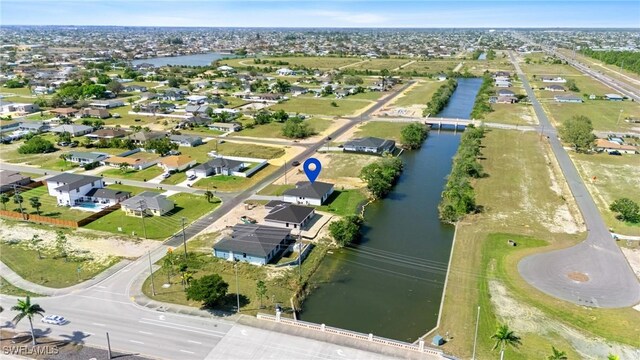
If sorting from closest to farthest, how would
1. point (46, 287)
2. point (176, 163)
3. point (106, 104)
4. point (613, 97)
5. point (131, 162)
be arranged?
point (46, 287)
point (176, 163)
point (131, 162)
point (106, 104)
point (613, 97)

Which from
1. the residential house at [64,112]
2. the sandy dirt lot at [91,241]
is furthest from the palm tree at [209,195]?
the residential house at [64,112]

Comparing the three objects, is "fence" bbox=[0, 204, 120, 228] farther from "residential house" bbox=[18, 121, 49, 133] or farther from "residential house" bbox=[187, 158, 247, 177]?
"residential house" bbox=[18, 121, 49, 133]

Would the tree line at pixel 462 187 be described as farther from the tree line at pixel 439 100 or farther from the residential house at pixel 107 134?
the residential house at pixel 107 134

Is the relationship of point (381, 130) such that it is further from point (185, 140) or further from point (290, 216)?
point (290, 216)

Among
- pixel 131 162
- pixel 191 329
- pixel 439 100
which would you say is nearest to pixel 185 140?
pixel 131 162

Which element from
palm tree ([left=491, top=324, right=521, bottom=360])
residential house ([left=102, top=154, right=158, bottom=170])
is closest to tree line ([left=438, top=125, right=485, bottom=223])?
palm tree ([left=491, top=324, right=521, bottom=360])
